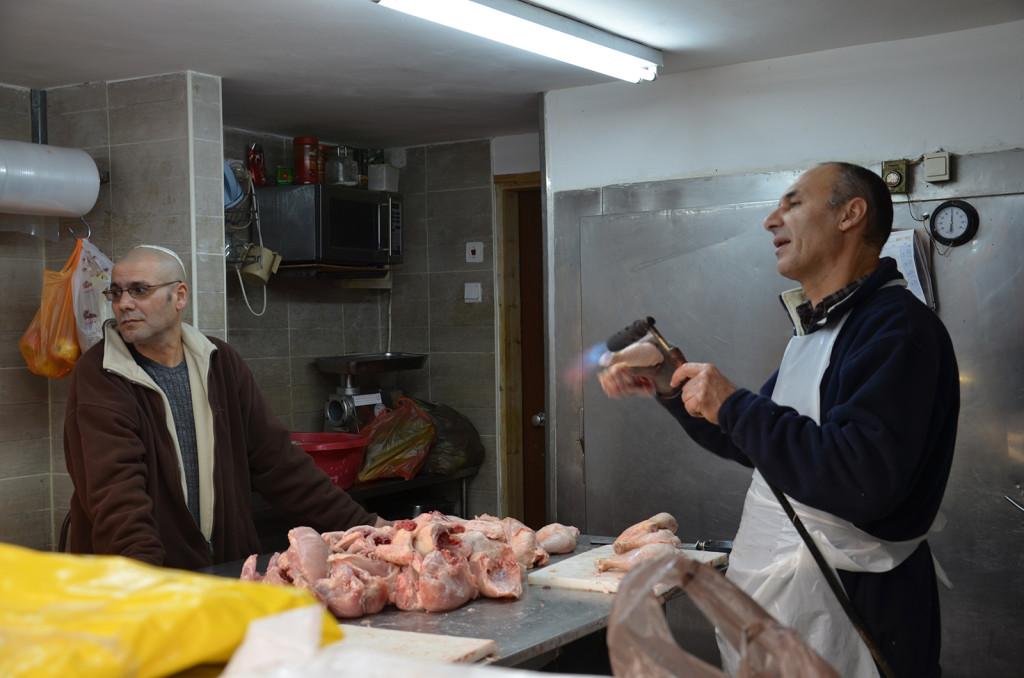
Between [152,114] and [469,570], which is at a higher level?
[152,114]

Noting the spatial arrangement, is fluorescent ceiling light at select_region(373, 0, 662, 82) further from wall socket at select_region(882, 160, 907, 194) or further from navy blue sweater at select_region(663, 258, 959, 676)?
navy blue sweater at select_region(663, 258, 959, 676)

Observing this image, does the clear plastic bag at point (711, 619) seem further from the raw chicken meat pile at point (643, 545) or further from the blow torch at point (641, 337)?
the raw chicken meat pile at point (643, 545)

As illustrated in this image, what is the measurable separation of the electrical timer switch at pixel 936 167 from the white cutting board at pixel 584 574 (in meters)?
1.91

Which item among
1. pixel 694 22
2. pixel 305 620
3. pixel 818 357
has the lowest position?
pixel 305 620

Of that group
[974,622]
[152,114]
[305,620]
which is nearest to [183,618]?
[305,620]

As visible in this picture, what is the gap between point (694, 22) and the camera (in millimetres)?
3715

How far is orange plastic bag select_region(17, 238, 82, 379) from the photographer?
423 centimetres

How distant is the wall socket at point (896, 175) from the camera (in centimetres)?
392

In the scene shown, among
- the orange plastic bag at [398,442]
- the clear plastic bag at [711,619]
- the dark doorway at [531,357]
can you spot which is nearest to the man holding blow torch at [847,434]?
the clear plastic bag at [711,619]

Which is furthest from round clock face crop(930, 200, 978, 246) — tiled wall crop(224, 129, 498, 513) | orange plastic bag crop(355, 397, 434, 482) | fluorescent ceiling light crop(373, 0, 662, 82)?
orange plastic bag crop(355, 397, 434, 482)

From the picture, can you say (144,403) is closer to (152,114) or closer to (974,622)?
(152,114)

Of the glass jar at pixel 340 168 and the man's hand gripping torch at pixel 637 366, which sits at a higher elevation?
the glass jar at pixel 340 168

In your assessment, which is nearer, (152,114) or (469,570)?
(469,570)

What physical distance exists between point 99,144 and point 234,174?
74cm
